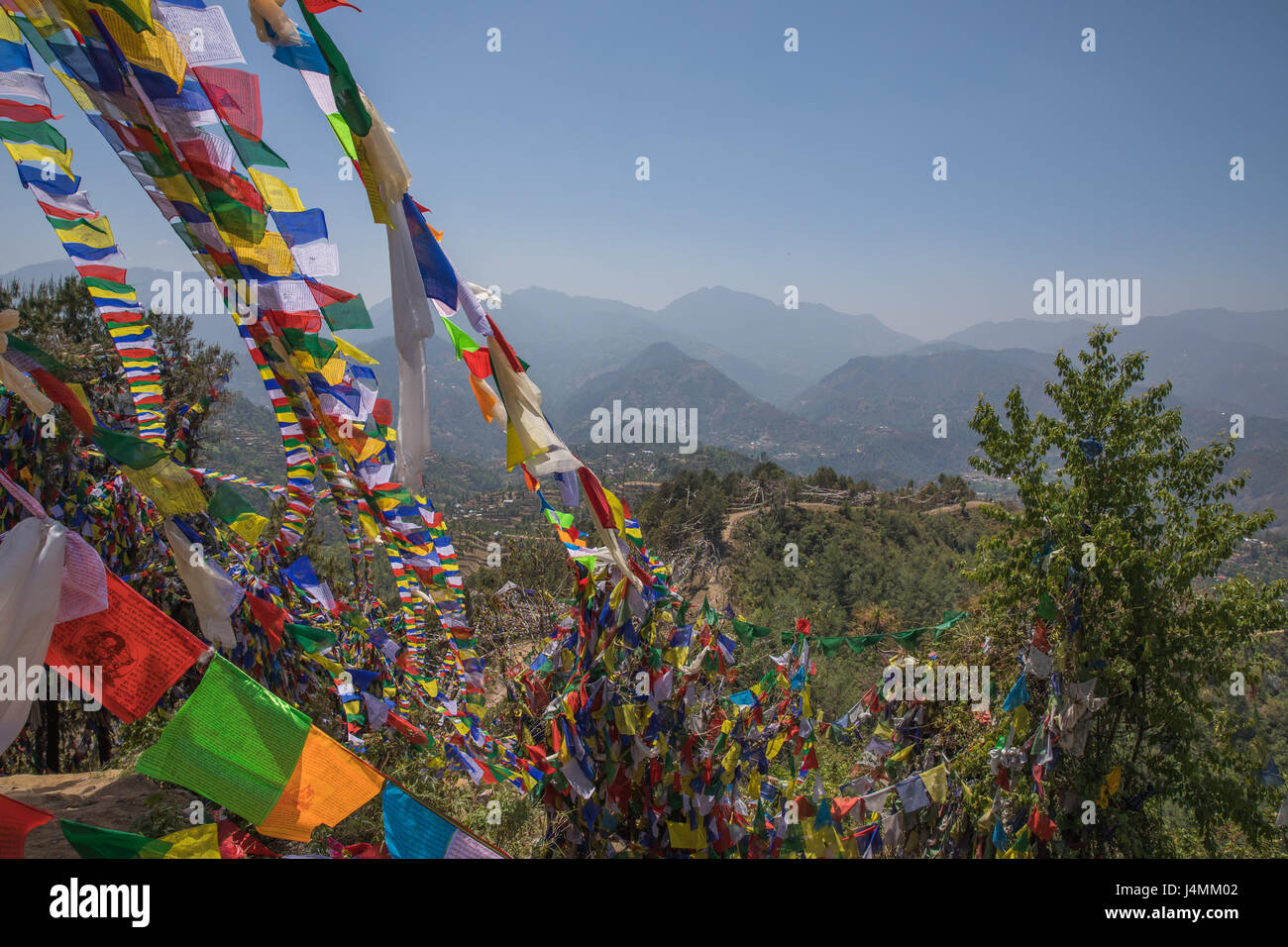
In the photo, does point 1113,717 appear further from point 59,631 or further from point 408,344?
point 59,631

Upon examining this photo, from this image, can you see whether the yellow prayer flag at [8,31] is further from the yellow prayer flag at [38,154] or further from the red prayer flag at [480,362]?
the red prayer flag at [480,362]

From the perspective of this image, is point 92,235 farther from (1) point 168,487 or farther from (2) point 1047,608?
(2) point 1047,608

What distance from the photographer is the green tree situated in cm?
559

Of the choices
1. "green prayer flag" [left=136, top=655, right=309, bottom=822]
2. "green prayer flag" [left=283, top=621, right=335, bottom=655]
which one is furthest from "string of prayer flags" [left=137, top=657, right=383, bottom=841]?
"green prayer flag" [left=283, top=621, right=335, bottom=655]

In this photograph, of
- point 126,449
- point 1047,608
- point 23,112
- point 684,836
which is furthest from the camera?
point 1047,608

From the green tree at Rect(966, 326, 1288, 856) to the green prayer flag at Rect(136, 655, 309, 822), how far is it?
5937 mm

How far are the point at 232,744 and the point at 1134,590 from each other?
6.88 metres

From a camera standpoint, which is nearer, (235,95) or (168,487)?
(168,487)

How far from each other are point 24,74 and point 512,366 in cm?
378

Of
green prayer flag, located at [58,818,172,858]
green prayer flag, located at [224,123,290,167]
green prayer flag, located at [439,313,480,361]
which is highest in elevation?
green prayer flag, located at [224,123,290,167]

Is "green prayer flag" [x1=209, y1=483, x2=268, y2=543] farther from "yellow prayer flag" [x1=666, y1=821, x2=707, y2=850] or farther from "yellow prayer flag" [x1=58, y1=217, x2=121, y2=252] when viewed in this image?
"yellow prayer flag" [x1=666, y1=821, x2=707, y2=850]

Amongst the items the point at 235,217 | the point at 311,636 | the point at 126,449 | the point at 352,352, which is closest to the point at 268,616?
the point at 311,636

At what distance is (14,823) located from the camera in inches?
83.7

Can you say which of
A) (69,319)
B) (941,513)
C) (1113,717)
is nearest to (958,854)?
(1113,717)
